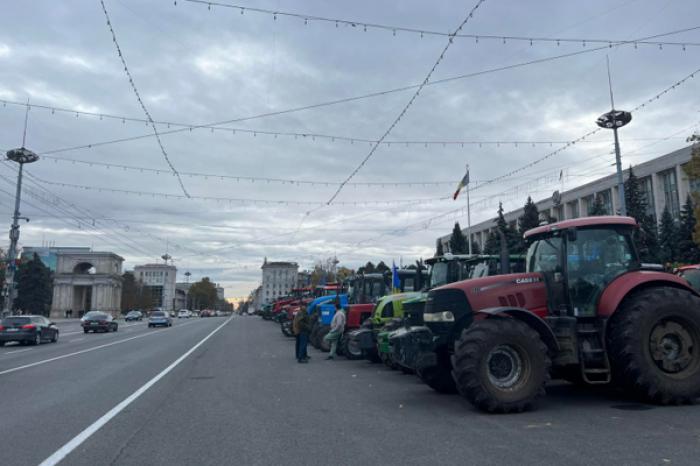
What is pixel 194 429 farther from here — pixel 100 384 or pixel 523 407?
pixel 100 384

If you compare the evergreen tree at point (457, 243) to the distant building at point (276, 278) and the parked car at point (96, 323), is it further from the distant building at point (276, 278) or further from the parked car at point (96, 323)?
the distant building at point (276, 278)

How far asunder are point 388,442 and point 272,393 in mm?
4242

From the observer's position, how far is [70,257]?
103312 millimetres

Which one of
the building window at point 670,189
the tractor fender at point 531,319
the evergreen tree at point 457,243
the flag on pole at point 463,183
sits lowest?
the tractor fender at point 531,319

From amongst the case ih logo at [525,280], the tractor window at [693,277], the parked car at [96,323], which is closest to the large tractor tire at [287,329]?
the parked car at [96,323]

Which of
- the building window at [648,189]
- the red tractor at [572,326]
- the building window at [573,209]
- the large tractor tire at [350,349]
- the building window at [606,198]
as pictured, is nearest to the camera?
the red tractor at [572,326]

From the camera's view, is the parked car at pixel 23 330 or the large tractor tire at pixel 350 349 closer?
the large tractor tire at pixel 350 349

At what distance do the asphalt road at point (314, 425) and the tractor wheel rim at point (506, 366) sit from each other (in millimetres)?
476

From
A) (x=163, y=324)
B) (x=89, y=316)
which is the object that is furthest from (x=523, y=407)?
(x=163, y=324)

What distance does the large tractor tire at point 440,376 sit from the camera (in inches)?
372

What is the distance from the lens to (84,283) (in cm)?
10019

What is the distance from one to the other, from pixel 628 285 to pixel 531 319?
1595 mm

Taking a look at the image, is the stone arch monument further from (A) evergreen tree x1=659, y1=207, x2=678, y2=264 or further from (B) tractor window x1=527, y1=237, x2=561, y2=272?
(B) tractor window x1=527, y1=237, x2=561, y2=272

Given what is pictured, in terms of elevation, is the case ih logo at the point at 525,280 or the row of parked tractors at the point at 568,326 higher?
the case ih logo at the point at 525,280
